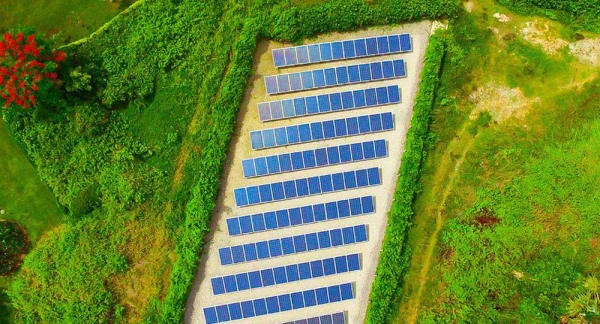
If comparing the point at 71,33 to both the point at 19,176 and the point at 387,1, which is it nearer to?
the point at 19,176

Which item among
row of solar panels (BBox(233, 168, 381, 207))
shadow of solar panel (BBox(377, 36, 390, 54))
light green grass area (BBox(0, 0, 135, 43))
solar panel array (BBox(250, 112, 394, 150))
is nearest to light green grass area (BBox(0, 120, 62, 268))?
light green grass area (BBox(0, 0, 135, 43))

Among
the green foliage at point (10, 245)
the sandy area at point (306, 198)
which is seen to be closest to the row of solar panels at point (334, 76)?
the sandy area at point (306, 198)

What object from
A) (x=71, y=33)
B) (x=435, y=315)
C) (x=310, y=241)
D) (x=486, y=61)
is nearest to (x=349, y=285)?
(x=310, y=241)

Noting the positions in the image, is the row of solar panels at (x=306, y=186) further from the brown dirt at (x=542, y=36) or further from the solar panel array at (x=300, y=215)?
the brown dirt at (x=542, y=36)

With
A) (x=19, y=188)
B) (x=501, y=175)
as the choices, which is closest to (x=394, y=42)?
(x=501, y=175)

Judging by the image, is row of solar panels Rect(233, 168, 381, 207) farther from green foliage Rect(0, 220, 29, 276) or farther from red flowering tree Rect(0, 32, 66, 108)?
green foliage Rect(0, 220, 29, 276)
